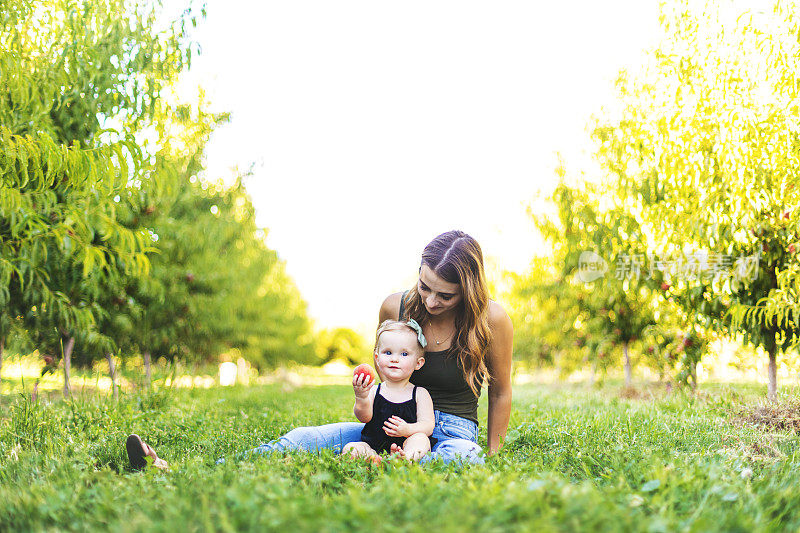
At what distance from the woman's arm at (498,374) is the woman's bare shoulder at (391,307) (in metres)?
0.66

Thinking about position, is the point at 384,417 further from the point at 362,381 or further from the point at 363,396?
the point at 362,381

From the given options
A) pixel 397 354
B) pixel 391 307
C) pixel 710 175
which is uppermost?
pixel 710 175

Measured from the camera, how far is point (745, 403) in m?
6.02

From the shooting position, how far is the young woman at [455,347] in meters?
4.00

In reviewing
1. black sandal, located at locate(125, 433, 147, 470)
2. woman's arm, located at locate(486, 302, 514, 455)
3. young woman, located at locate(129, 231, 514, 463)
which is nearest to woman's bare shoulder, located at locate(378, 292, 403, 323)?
young woman, located at locate(129, 231, 514, 463)

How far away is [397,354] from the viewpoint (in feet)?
12.8

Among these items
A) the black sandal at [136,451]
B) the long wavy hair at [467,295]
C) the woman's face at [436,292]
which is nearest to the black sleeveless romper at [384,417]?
the long wavy hair at [467,295]

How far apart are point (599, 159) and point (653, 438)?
19.0 ft

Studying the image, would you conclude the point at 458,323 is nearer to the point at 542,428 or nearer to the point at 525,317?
the point at 542,428

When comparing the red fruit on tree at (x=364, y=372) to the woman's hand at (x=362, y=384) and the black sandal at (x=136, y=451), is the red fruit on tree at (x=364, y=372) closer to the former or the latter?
the woman's hand at (x=362, y=384)

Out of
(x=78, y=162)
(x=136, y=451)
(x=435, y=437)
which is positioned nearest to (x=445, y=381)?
(x=435, y=437)

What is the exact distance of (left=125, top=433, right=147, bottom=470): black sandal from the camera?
11.4 feet

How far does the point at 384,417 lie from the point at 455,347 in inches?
26.1

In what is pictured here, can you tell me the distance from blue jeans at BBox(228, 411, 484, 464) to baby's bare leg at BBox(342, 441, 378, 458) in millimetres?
147
